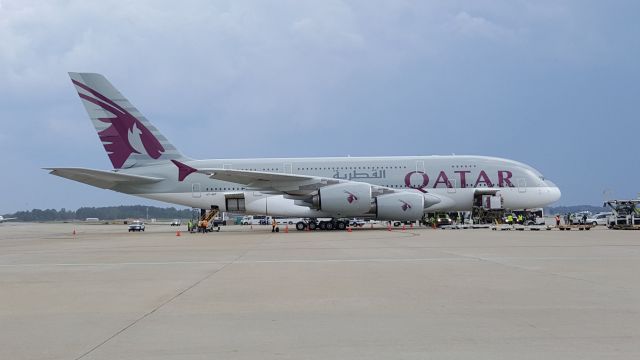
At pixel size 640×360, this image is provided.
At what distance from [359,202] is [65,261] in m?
19.0

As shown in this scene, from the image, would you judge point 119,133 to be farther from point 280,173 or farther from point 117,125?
point 280,173

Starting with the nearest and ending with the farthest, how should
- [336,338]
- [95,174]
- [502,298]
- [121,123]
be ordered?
[336,338]
[502,298]
[95,174]
[121,123]

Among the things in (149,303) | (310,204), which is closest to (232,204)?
(310,204)

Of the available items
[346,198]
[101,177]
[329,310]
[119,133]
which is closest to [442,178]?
[346,198]

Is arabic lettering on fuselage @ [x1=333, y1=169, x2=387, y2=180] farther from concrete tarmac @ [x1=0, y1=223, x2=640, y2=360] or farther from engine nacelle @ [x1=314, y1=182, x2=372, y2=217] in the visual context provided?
concrete tarmac @ [x1=0, y1=223, x2=640, y2=360]

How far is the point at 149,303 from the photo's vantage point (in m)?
7.50

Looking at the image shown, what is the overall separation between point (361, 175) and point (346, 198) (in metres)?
2.93

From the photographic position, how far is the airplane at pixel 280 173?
33.3 metres

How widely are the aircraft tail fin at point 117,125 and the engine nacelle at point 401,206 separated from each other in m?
12.7

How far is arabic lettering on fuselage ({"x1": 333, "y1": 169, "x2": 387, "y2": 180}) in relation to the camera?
112 feet

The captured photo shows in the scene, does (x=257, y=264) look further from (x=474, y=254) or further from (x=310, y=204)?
(x=310, y=204)

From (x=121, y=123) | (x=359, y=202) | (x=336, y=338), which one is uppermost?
(x=121, y=123)

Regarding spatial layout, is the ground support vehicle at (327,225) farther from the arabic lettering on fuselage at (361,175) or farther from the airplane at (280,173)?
the arabic lettering on fuselage at (361,175)

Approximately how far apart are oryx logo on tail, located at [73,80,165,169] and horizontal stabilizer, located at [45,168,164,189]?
1.30 metres
